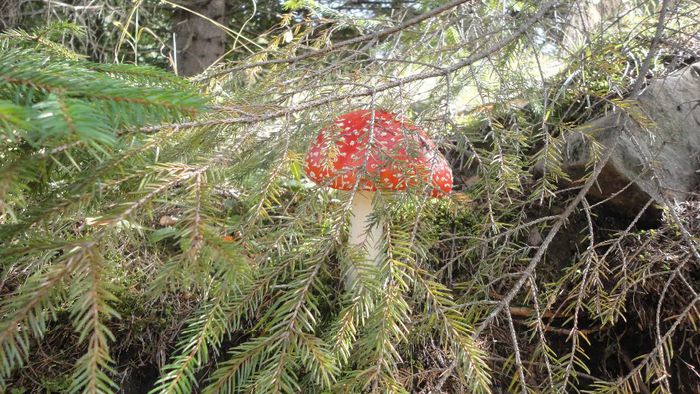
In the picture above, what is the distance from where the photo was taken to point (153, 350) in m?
1.55

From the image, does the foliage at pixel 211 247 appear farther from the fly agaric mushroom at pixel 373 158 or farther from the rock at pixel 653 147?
the rock at pixel 653 147

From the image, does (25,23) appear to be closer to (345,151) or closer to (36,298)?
(345,151)

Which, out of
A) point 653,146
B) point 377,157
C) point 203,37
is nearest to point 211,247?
point 377,157

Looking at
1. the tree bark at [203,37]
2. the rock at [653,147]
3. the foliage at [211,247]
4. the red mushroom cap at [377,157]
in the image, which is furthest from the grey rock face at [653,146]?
the tree bark at [203,37]

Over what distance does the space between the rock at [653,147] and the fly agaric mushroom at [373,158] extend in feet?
2.60

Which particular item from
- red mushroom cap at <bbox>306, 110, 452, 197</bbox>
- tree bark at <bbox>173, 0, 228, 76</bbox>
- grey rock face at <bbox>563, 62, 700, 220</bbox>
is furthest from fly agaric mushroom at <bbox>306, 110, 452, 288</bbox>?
tree bark at <bbox>173, 0, 228, 76</bbox>

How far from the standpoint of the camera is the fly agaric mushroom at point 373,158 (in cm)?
108

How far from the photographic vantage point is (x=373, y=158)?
1240 millimetres

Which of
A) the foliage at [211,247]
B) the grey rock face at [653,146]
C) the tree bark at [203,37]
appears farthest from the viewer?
the tree bark at [203,37]

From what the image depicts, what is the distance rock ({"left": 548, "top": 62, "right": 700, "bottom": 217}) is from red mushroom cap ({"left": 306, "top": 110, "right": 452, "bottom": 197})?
2.57 feet

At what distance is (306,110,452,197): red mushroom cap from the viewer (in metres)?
1.08

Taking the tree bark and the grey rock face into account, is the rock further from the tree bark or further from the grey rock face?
the tree bark

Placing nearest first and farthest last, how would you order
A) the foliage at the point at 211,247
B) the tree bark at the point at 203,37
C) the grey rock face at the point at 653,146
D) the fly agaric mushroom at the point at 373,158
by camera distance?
the foliage at the point at 211,247
the fly agaric mushroom at the point at 373,158
the grey rock face at the point at 653,146
the tree bark at the point at 203,37

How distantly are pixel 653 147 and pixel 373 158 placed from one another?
1349mm
